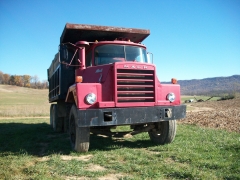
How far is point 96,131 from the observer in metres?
6.00

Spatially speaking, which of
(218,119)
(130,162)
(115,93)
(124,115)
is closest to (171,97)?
(124,115)

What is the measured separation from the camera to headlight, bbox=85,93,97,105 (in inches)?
203

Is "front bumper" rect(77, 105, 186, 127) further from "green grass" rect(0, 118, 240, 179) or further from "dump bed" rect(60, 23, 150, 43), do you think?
"dump bed" rect(60, 23, 150, 43)

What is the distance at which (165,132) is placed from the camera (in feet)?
20.6

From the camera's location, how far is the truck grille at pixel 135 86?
5.46m

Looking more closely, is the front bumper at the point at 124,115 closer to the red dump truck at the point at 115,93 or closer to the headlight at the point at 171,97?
the red dump truck at the point at 115,93

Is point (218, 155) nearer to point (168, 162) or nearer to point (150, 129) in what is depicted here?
point (168, 162)

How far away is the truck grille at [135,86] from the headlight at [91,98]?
571mm

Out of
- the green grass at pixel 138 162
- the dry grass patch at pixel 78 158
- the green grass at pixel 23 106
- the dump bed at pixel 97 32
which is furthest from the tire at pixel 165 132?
the green grass at pixel 23 106

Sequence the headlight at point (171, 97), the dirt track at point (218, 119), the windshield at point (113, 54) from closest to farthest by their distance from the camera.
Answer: the headlight at point (171, 97) < the windshield at point (113, 54) < the dirt track at point (218, 119)

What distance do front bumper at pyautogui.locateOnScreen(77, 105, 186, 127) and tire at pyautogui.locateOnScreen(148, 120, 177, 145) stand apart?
1.47 ft

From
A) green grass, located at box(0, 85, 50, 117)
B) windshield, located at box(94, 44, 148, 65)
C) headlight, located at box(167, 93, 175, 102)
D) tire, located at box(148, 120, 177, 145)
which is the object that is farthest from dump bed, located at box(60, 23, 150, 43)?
green grass, located at box(0, 85, 50, 117)

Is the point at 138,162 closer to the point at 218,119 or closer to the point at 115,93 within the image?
the point at 115,93

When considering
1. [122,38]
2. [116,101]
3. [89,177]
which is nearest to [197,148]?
[116,101]
